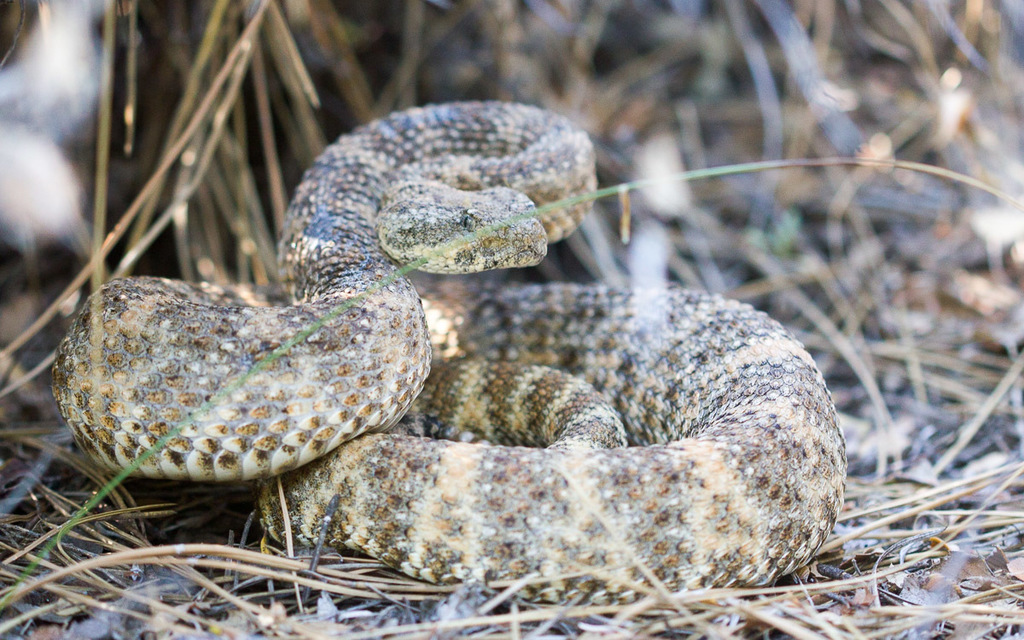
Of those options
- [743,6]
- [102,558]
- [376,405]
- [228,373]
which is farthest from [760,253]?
[102,558]

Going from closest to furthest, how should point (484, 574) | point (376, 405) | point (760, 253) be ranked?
point (484, 574)
point (376, 405)
point (760, 253)

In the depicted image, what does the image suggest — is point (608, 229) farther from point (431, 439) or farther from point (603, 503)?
point (603, 503)

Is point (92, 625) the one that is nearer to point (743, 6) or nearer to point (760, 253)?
point (760, 253)

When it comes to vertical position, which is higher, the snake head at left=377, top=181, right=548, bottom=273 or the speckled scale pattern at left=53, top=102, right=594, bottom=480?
the snake head at left=377, top=181, right=548, bottom=273

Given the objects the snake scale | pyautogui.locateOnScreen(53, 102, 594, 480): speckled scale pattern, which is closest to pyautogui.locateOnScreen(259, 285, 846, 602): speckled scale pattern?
the snake scale

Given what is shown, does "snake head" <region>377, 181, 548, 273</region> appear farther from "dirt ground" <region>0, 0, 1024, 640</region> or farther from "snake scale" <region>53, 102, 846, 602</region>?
Answer: "dirt ground" <region>0, 0, 1024, 640</region>

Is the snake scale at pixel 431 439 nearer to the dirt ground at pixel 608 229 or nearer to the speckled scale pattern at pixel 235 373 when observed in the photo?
the speckled scale pattern at pixel 235 373

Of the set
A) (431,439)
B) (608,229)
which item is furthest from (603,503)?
(608,229)
